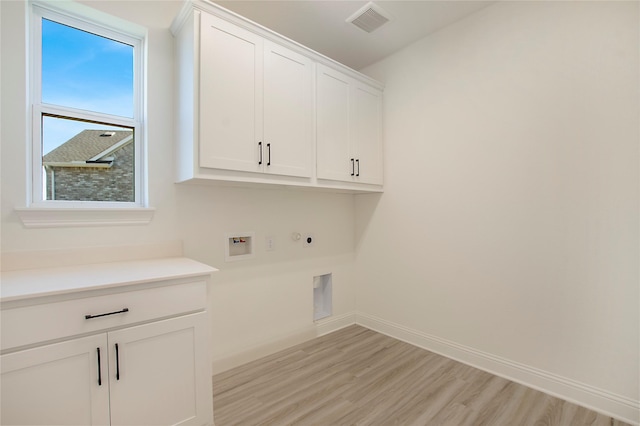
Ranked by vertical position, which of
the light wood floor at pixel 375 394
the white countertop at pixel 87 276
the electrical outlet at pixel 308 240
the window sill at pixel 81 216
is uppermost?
the window sill at pixel 81 216

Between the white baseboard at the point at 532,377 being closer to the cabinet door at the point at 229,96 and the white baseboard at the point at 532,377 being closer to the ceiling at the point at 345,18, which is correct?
the cabinet door at the point at 229,96

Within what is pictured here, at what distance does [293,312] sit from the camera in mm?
2748

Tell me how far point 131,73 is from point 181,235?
3.84ft

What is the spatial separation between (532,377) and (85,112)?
3441mm

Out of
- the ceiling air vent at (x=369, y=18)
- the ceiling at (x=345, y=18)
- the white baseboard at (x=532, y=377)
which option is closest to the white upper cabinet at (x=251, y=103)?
the ceiling at (x=345, y=18)

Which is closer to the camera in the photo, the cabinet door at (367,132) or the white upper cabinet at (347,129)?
the white upper cabinet at (347,129)

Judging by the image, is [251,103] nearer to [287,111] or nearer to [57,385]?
[287,111]

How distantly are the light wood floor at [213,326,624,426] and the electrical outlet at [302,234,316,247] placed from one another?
3.08 ft

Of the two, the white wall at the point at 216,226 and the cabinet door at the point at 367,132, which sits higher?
the cabinet door at the point at 367,132

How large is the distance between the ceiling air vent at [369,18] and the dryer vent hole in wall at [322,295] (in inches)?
89.8

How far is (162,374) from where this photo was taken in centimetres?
147

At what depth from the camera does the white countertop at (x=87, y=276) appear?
3.97ft

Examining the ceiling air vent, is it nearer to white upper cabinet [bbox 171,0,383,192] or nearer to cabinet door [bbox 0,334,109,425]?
white upper cabinet [bbox 171,0,383,192]

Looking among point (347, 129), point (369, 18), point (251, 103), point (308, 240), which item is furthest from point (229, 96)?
point (308, 240)
